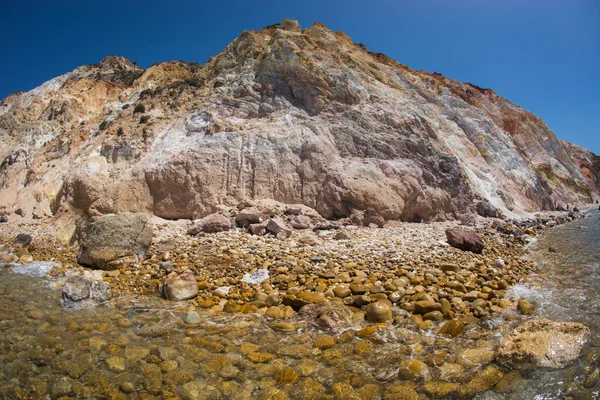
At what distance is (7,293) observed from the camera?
694cm

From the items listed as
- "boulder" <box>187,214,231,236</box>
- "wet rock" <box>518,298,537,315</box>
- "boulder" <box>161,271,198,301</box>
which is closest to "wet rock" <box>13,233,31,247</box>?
"boulder" <box>187,214,231,236</box>

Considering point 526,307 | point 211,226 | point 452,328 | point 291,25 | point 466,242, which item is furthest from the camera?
point 291,25

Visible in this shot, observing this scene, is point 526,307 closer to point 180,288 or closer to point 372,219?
point 180,288

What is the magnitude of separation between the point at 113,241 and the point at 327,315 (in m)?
6.50

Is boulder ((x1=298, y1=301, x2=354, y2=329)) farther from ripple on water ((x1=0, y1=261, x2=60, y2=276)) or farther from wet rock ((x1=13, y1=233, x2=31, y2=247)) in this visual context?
wet rock ((x1=13, y1=233, x2=31, y2=247))

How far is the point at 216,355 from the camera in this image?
15.4 ft

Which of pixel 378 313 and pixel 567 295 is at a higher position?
pixel 567 295

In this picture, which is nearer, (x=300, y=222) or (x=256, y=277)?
(x=256, y=277)

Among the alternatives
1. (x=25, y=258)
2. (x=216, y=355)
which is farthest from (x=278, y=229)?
(x=25, y=258)

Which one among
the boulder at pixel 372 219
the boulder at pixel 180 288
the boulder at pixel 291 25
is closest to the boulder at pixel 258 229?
the boulder at pixel 180 288

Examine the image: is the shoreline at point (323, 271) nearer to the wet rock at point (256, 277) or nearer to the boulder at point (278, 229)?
the wet rock at point (256, 277)

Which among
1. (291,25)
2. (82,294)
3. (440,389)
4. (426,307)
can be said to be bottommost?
(440,389)

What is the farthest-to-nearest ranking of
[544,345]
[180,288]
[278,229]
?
[278,229] → [180,288] → [544,345]

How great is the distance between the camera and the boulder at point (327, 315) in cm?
548
